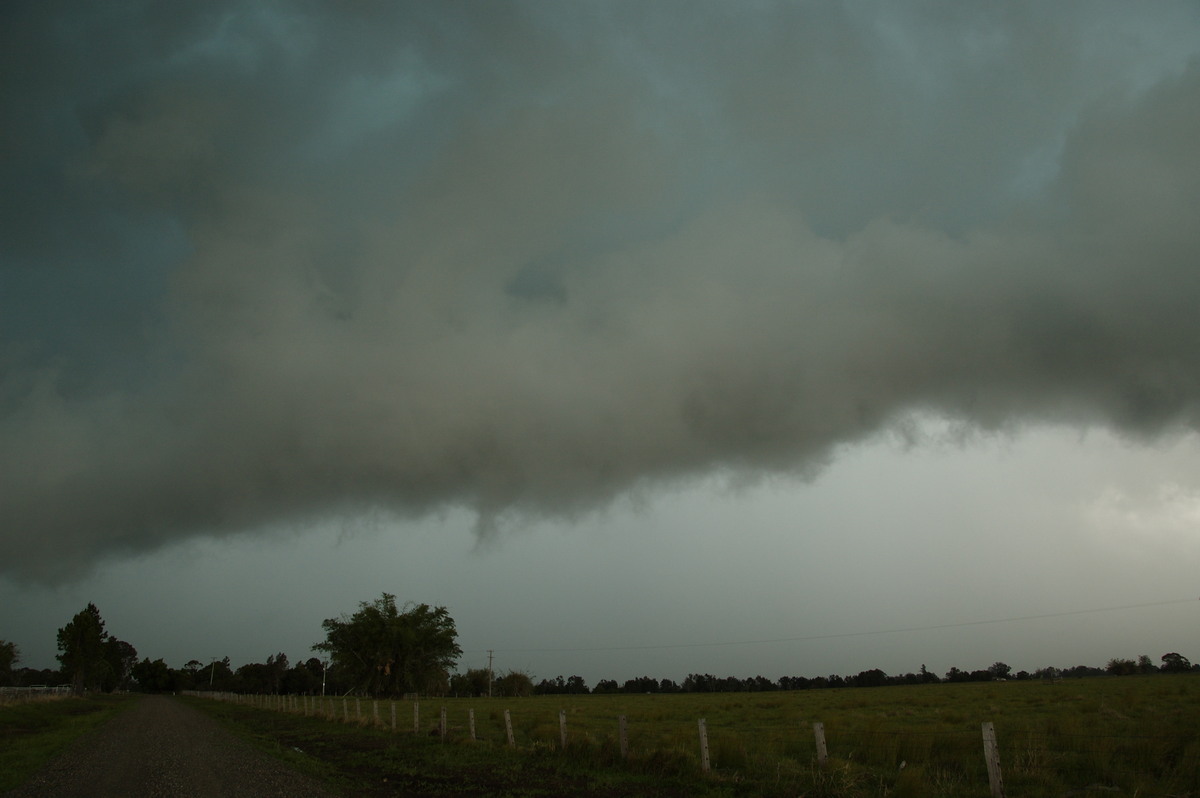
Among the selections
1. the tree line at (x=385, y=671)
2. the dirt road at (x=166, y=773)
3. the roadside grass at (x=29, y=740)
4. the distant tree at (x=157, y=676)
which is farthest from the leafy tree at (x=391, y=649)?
the distant tree at (x=157, y=676)

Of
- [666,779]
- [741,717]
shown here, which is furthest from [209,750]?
[741,717]

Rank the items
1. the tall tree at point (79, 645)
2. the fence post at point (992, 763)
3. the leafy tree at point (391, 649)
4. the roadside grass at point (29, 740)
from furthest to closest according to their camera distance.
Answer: the tall tree at point (79, 645), the leafy tree at point (391, 649), the roadside grass at point (29, 740), the fence post at point (992, 763)

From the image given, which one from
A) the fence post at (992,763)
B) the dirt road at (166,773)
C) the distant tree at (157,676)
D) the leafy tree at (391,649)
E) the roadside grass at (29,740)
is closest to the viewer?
the fence post at (992,763)

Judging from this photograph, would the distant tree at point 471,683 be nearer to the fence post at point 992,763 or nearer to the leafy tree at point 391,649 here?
the leafy tree at point 391,649

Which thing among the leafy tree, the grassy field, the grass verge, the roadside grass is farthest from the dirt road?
the leafy tree

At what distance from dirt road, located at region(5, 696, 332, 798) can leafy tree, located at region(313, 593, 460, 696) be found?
52212 mm

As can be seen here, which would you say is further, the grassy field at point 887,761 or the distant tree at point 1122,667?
the distant tree at point 1122,667

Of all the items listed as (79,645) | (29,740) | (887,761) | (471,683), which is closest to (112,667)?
(79,645)

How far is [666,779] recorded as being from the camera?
13969mm

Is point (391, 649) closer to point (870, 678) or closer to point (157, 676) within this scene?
point (870, 678)

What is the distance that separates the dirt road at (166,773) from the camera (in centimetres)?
1316

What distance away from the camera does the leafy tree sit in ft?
246

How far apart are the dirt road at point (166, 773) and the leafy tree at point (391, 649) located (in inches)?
2056

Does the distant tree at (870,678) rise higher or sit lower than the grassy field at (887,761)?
lower
